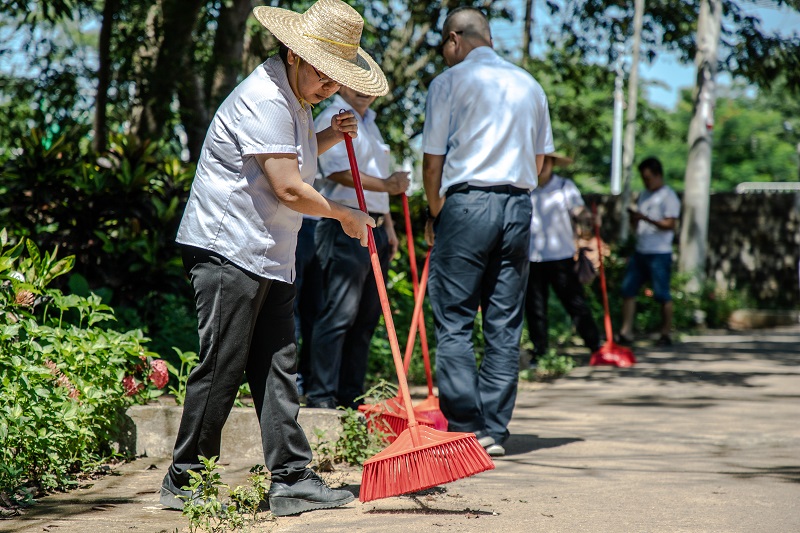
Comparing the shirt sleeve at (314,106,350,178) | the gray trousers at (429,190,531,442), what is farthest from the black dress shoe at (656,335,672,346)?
the shirt sleeve at (314,106,350,178)

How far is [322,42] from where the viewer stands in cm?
350

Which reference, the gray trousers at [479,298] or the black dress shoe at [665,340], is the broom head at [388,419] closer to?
the gray trousers at [479,298]

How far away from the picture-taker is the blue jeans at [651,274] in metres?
10.4

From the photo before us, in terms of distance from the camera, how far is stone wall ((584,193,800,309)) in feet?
52.3

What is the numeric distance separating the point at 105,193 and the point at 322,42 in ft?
11.1

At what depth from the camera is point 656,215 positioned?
1033cm

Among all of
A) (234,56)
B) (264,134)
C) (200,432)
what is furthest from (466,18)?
(234,56)

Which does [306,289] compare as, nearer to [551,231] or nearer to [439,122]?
[439,122]

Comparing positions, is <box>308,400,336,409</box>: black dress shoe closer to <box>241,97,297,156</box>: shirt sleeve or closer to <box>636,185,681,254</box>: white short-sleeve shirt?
<box>241,97,297,156</box>: shirt sleeve

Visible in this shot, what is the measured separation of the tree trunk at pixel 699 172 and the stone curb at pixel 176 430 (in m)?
10.3

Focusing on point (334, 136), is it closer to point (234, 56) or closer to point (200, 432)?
point (200, 432)

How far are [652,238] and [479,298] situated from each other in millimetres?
6067

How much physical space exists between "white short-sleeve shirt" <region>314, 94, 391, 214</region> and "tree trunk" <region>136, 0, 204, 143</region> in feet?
12.1

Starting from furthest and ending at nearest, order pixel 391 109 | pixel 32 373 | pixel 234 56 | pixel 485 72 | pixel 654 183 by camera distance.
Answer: pixel 391 109, pixel 654 183, pixel 234 56, pixel 485 72, pixel 32 373
